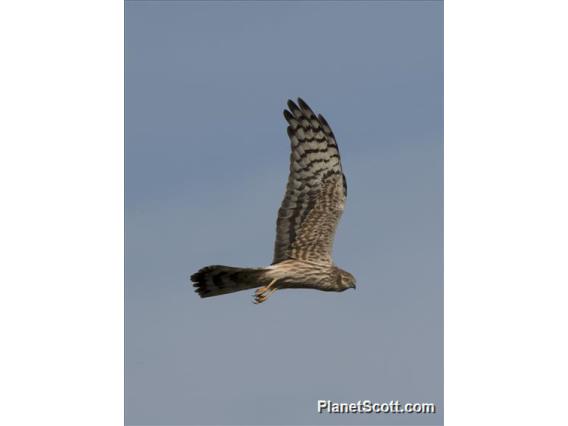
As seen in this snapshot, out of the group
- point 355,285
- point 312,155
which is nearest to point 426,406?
point 355,285

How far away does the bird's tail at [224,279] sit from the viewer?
18.5 metres

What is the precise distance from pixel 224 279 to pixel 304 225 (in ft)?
3.80

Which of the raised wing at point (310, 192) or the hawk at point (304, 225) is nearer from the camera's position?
the hawk at point (304, 225)

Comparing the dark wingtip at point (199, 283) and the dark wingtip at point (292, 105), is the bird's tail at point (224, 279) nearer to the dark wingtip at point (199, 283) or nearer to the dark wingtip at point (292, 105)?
the dark wingtip at point (199, 283)

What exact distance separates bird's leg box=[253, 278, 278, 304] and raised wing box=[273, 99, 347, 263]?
1.34 feet

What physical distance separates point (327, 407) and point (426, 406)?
110 cm

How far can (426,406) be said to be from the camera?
17.8 m

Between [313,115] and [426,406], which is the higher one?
[313,115]

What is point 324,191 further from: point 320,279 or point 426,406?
point 426,406

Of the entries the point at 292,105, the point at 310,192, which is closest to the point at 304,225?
the point at 310,192

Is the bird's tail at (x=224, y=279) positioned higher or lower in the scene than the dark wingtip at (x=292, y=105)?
lower

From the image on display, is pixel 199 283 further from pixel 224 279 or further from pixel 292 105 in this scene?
pixel 292 105

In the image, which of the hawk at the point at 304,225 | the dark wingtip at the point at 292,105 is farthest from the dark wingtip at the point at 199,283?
the dark wingtip at the point at 292,105

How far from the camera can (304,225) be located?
743 inches
